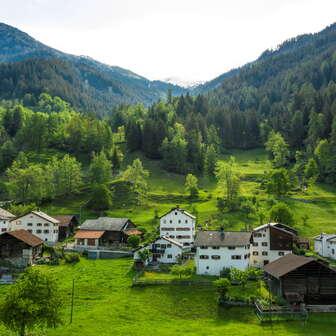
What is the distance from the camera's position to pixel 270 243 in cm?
7450

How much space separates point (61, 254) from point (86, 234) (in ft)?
35.6

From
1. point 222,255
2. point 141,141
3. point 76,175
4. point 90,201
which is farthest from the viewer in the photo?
point 141,141

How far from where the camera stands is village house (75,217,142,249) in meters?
87.0

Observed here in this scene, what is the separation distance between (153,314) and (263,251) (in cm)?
3004

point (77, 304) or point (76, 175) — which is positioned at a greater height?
point (76, 175)

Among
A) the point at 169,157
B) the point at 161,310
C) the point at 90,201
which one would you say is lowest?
the point at 161,310

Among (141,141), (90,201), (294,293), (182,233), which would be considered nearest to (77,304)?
(294,293)

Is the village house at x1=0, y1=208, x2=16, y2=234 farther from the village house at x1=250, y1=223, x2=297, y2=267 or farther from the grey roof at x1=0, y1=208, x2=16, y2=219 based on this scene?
the village house at x1=250, y1=223, x2=297, y2=267

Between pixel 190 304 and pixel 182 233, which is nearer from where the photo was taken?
pixel 190 304

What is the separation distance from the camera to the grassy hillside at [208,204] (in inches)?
3795

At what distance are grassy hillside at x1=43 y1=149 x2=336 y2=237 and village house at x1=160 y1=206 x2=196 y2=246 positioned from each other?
24.5 feet

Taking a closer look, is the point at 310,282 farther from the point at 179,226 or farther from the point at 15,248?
the point at 15,248

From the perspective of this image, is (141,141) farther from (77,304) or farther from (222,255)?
(77,304)

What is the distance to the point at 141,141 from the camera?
172000 millimetres
